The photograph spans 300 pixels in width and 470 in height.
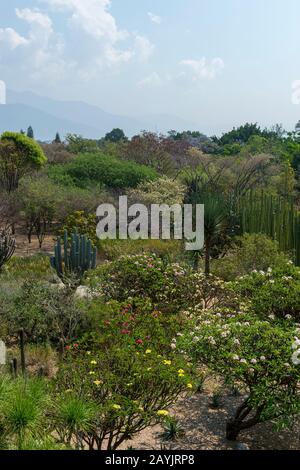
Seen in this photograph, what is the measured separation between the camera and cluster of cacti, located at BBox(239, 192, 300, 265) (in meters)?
11.9

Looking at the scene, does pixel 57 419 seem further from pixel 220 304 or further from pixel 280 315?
pixel 220 304

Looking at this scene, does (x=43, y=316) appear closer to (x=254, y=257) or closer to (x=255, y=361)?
(x=255, y=361)

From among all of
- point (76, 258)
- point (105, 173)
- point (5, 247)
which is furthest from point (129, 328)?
point (105, 173)

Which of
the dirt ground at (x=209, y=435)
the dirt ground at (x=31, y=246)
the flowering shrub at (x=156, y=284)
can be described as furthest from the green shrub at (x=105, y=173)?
the dirt ground at (x=209, y=435)

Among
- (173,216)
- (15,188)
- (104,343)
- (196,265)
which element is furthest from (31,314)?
(15,188)

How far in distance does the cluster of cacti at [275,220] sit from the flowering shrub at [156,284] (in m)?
3.75

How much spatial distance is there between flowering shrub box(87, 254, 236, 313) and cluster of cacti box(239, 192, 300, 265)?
12.3 feet

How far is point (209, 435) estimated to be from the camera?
528cm

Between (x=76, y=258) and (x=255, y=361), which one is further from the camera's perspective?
(x=76, y=258)

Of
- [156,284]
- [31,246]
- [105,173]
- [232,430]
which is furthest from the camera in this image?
[105,173]

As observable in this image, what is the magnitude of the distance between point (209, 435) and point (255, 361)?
135cm

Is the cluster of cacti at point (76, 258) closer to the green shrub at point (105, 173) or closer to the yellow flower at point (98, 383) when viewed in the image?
the yellow flower at point (98, 383)

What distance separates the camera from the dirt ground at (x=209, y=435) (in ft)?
16.5

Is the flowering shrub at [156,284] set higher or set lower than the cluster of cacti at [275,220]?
lower
